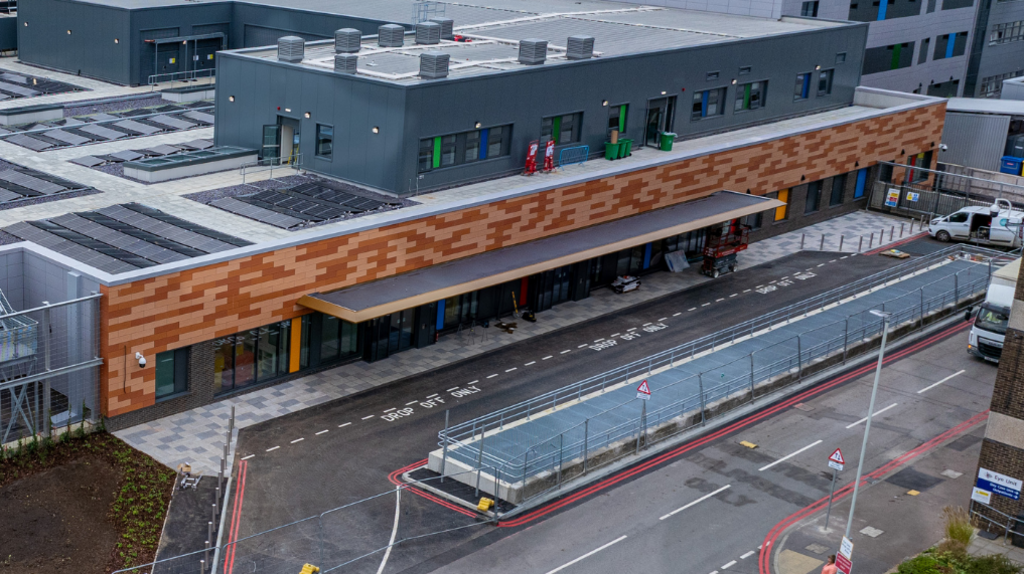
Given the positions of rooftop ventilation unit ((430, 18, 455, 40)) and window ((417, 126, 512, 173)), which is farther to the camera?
rooftop ventilation unit ((430, 18, 455, 40))

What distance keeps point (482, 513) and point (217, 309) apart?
12.1 metres

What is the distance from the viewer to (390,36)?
57344 mm

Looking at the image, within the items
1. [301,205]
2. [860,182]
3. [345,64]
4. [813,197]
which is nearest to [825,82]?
[860,182]

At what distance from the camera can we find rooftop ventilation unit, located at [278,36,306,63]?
51312 millimetres

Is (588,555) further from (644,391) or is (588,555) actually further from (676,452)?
(676,452)

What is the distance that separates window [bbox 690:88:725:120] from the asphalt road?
9.42 metres

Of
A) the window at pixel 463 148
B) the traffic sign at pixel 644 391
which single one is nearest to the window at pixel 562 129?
the window at pixel 463 148

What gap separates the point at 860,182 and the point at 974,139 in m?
12.0

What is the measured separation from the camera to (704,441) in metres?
41.6

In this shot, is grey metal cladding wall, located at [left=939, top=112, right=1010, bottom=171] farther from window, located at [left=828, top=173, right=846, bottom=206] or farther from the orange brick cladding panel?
window, located at [left=828, top=173, right=846, bottom=206]

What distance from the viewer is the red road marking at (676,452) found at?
120 feet

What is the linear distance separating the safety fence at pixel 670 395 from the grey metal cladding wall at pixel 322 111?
1307 cm

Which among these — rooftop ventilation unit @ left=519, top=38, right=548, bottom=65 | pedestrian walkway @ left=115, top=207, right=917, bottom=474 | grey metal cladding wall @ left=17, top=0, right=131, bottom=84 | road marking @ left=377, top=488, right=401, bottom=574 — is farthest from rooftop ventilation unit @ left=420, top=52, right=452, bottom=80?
grey metal cladding wall @ left=17, top=0, right=131, bottom=84

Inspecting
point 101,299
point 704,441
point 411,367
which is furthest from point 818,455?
point 101,299
